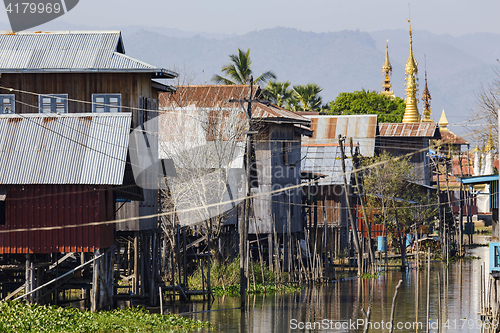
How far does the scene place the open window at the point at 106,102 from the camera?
26594 millimetres

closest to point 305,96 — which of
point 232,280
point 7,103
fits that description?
point 232,280

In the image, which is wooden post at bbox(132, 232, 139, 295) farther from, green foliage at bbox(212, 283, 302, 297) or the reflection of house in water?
the reflection of house in water

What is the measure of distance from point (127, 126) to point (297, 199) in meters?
16.4

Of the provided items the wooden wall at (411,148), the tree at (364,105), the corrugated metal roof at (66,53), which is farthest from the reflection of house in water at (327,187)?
the tree at (364,105)

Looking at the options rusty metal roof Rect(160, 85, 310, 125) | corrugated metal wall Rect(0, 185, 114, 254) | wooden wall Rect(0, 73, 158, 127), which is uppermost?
rusty metal roof Rect(160, 85, 310, 125)

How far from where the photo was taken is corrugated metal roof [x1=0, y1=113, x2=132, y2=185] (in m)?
23.3

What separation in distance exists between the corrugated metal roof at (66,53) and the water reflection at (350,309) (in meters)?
9.65

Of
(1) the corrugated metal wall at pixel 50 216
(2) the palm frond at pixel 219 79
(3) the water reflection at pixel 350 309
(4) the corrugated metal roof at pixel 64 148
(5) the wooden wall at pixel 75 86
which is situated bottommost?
(3) the water reflection at pixel 350 309

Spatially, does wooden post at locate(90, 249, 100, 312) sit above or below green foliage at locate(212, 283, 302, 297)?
above

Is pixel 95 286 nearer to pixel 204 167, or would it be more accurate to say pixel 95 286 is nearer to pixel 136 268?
pixel 136 268

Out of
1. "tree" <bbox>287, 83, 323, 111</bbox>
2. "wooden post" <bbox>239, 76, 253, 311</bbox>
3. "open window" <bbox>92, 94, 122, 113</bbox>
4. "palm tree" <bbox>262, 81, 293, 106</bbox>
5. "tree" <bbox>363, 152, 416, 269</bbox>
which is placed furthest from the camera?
"tree" <bbox>287, 83, 323, 111</bbox>

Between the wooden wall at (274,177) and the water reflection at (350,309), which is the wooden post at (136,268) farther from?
the wooden wall at (274,177)

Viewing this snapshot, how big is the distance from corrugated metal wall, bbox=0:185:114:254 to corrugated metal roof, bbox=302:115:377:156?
3008cm

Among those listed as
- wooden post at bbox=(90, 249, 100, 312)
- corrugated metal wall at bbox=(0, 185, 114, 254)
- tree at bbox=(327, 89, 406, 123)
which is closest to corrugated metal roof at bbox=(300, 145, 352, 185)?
corrugated metal wall at bbox=(0, 185, 114, 254)
